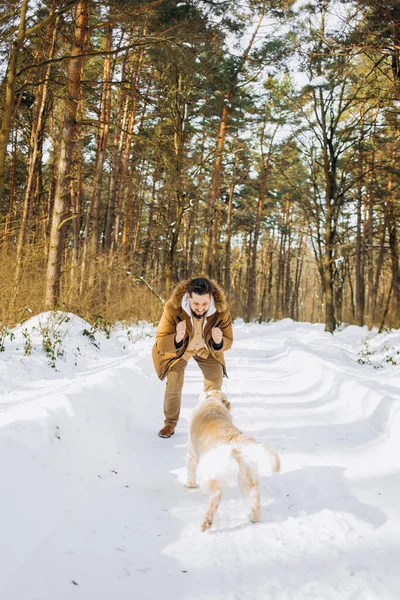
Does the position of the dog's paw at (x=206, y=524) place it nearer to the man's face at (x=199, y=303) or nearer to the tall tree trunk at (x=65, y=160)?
the man's face at (x=199, y=303)

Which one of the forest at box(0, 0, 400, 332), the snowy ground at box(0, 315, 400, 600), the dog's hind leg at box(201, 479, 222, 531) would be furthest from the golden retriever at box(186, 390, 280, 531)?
the forest at box(0, 0, 400, 332)

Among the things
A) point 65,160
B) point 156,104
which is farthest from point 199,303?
point 156,104

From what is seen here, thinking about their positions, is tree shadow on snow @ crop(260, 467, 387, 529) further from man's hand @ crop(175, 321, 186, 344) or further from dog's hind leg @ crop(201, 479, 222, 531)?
man's hand @ crop(175, 321, 186, 344)

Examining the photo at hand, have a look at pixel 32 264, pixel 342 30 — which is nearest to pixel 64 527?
pixel 32 264

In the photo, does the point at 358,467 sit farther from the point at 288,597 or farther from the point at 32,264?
the point at 32,264

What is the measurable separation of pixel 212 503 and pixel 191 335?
6.71ft

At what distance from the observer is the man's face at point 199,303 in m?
4.02

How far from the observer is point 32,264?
887 centimetres

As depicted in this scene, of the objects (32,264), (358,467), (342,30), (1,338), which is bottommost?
(358,467)

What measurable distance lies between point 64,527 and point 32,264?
24.2 ft

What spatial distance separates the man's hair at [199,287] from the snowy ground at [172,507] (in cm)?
163

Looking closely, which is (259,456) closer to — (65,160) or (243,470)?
(243,470)

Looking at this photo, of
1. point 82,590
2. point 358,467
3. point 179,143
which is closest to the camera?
point 82,590

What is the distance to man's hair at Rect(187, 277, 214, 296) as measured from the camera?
401 centimetres
